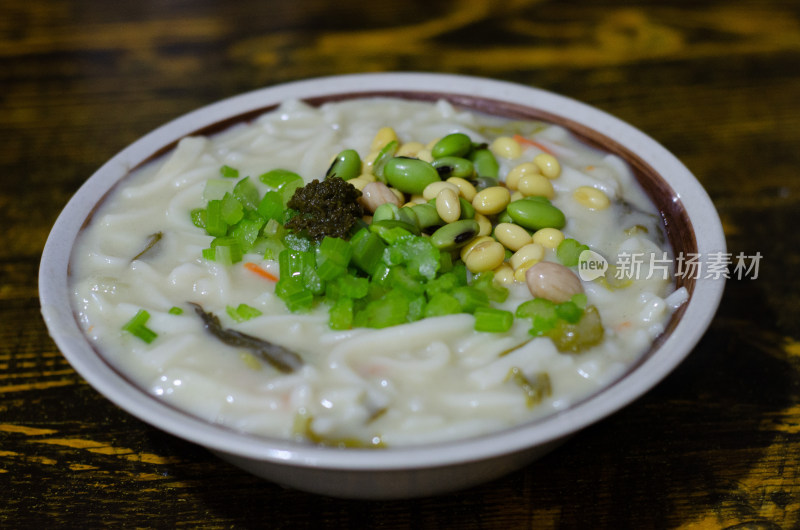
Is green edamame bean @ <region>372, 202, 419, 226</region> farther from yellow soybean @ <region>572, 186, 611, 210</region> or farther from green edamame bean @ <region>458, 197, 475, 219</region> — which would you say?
yellow soybean @ <region>572, 186, 611, 210</region>

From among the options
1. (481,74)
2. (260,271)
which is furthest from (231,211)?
(481,74)

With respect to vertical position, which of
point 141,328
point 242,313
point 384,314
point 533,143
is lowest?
point 141,328

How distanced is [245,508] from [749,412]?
206 centimetres

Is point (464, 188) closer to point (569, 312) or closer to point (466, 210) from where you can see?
point (466, 210)

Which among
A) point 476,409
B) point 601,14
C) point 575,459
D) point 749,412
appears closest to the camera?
point 476,409

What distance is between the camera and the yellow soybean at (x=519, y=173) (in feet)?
10.3

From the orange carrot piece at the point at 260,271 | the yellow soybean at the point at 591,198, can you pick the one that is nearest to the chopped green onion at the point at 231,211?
the orange carrot piece at the point at 260,271

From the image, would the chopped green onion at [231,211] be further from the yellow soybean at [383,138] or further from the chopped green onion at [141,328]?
the yellow soybean at [383,138]

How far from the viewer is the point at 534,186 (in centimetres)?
305

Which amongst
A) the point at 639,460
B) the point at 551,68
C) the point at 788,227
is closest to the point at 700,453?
the point at 639,460

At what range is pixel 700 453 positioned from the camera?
9.21 feet

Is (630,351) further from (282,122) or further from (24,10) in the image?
(24,10)

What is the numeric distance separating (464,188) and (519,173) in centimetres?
30

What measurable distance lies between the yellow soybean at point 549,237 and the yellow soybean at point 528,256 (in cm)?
5
